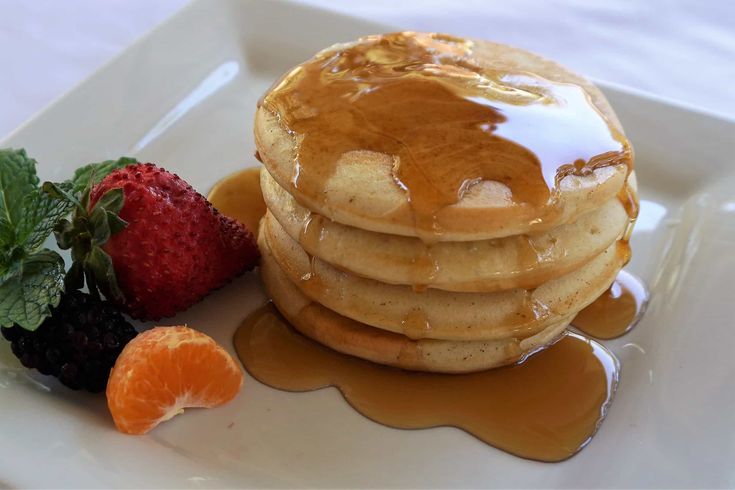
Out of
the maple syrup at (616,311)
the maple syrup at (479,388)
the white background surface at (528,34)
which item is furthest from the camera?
the white background surface at (528,34)

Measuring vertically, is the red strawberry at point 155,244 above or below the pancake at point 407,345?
above

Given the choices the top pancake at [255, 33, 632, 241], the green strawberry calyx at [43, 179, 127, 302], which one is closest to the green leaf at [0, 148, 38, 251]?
the green strawberry calyx at [43, 179, 127, 302]

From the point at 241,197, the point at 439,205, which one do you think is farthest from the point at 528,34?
the point at 439,205

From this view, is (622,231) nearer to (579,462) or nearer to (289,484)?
(579,462)

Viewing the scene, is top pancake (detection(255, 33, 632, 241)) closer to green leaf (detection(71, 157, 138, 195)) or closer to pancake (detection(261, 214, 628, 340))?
pancake (detection(261, 214, 628, 340))

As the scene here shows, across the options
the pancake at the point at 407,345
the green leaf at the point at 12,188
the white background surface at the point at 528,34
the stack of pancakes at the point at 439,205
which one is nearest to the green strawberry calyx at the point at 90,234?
the green leaf at the point at 12,188

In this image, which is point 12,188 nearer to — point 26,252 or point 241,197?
point 26,252

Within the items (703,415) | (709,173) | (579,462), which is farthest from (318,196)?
(709,173)

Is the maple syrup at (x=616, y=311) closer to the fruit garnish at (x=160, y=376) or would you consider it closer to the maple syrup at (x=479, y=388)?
the maple syrup at (x=479, y=388)
